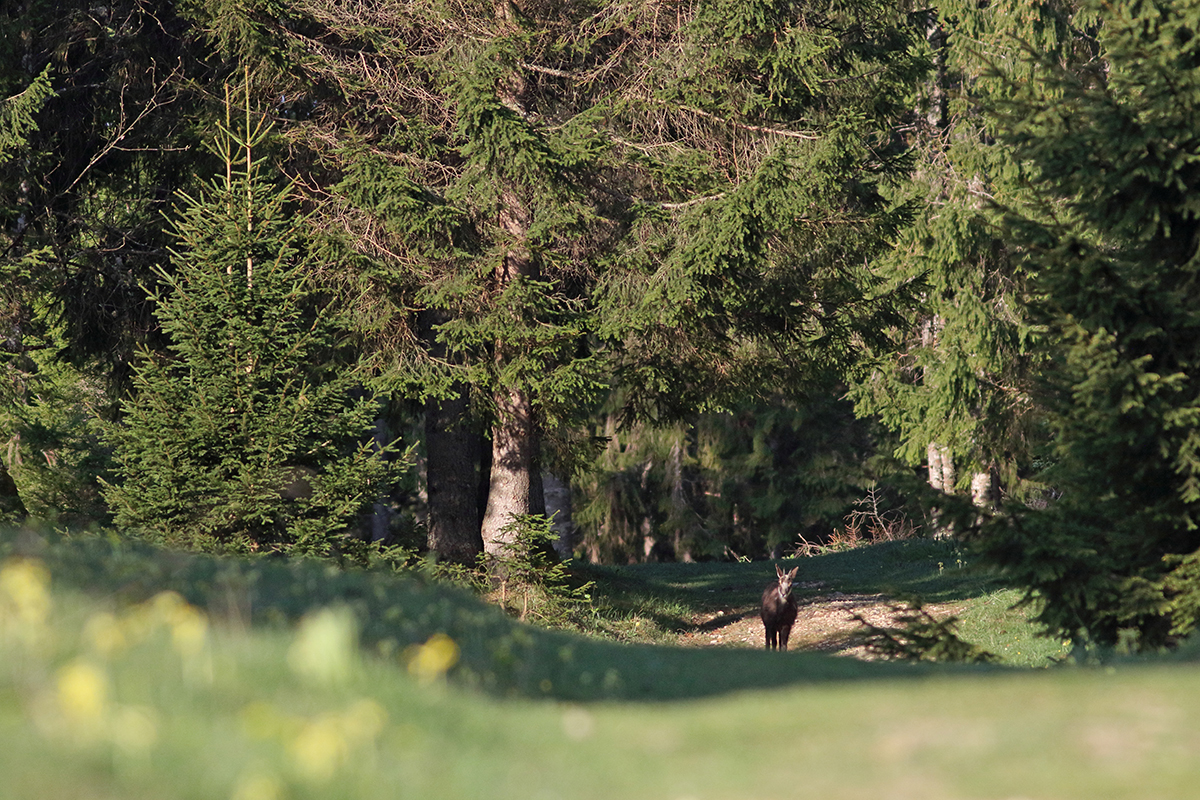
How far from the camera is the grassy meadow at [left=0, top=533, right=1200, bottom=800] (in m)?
3.83

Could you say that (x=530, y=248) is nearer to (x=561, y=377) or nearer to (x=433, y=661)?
(x=561, y=377)

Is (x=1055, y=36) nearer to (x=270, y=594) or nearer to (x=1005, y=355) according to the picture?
(x=1005, y=355)

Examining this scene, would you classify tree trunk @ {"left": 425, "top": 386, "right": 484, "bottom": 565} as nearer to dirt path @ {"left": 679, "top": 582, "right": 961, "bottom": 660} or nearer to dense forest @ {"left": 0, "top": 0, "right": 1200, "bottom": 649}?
dense forest @ {"left": 0, "top": 0, "right": 1200, "bottom": 649}

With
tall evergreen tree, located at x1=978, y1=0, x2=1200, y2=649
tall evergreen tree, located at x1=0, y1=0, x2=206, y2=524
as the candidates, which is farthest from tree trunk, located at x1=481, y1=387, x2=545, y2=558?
tall evergreen tree, located at x1=978, y1=0, x2=1200, y2=649

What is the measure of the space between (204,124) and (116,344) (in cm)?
378

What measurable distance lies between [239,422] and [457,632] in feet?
22.1

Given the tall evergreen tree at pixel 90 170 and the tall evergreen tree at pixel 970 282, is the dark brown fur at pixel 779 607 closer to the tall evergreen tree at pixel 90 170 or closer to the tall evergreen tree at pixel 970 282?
the tall evergreen tree at pixel 970 282

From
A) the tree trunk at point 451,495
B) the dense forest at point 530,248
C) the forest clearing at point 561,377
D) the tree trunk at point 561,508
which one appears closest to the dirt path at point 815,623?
the forest clearing at point 561,377

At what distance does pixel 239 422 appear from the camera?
40.3 feet

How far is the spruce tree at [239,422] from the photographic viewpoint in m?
12.1

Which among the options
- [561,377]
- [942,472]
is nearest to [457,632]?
[561,377]

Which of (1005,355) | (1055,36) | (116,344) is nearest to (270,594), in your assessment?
(116,344)

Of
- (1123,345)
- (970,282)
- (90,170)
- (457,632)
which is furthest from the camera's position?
(970,282)

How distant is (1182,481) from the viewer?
9.46m
